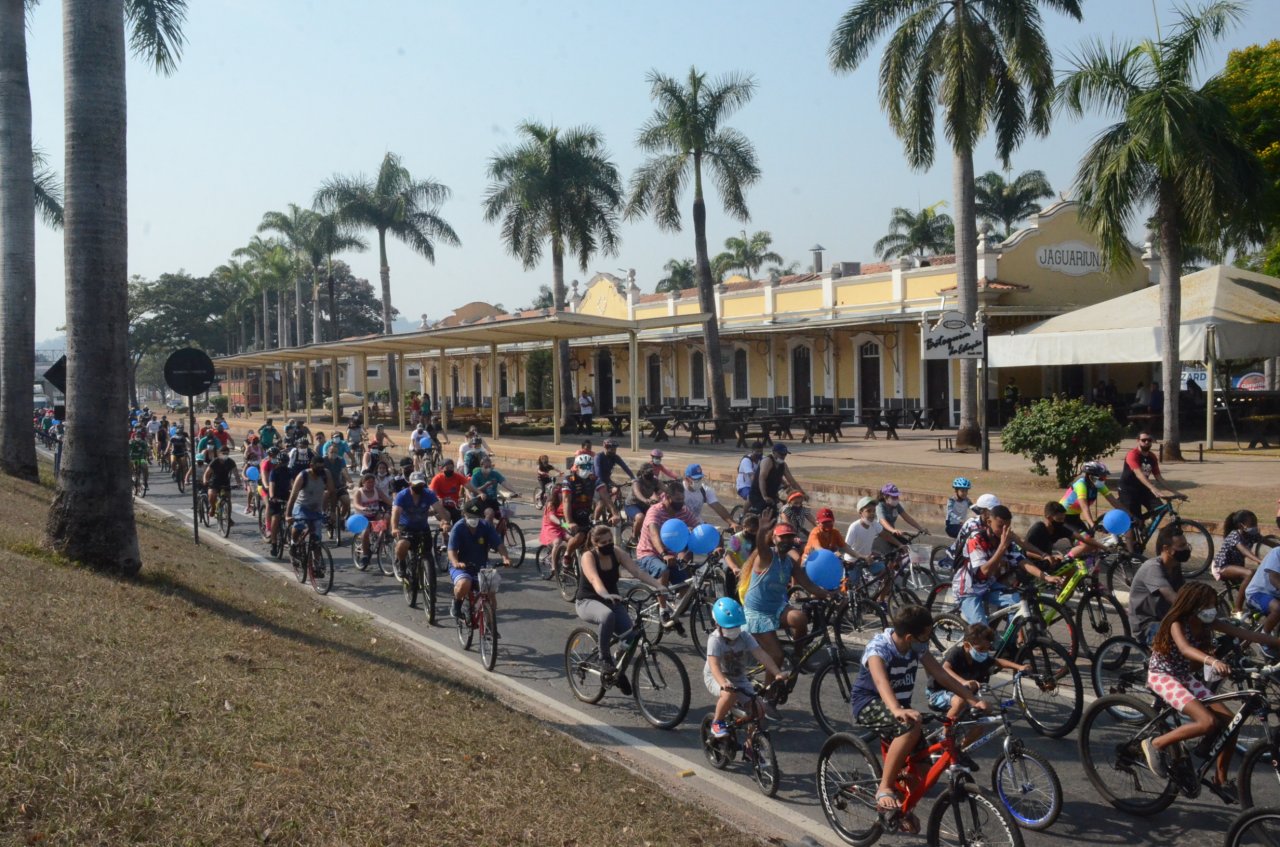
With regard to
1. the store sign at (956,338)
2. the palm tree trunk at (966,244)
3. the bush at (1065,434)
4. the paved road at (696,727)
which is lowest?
the paved road at (696,727)

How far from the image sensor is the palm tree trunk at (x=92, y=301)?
10898 millimetres

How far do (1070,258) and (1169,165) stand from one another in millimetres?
17870

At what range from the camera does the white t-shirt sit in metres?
11.1

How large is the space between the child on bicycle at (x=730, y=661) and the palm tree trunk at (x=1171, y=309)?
18.1 m

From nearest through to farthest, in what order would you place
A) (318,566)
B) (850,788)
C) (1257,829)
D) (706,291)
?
1. (1257,829)
2. (850,788)
3. (318,566)
4. (706,291)

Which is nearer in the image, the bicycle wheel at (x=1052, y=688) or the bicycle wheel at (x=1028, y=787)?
the bicycle wheel at (x=1028, y=787)

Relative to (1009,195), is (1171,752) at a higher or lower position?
lower

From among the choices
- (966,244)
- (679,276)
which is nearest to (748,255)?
(679,276)

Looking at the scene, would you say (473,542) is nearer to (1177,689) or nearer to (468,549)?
(468,549)

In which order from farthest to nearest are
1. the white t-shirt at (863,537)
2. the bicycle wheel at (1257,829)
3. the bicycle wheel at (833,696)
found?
the white t-shirt at (863,537) < the bicycle wheel at (833,696) < the bicycle wheel at (1257,829)

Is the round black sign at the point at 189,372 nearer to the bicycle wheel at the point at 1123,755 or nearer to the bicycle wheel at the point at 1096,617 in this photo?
the bicycle wheel at the point at 1096,617

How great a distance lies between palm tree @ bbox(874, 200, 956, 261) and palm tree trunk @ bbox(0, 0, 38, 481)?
160ft

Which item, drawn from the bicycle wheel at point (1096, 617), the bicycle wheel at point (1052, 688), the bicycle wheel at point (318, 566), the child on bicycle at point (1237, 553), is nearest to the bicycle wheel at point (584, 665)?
the bicycle wheel at point (1052, 688)

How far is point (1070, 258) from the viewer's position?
125 ft
